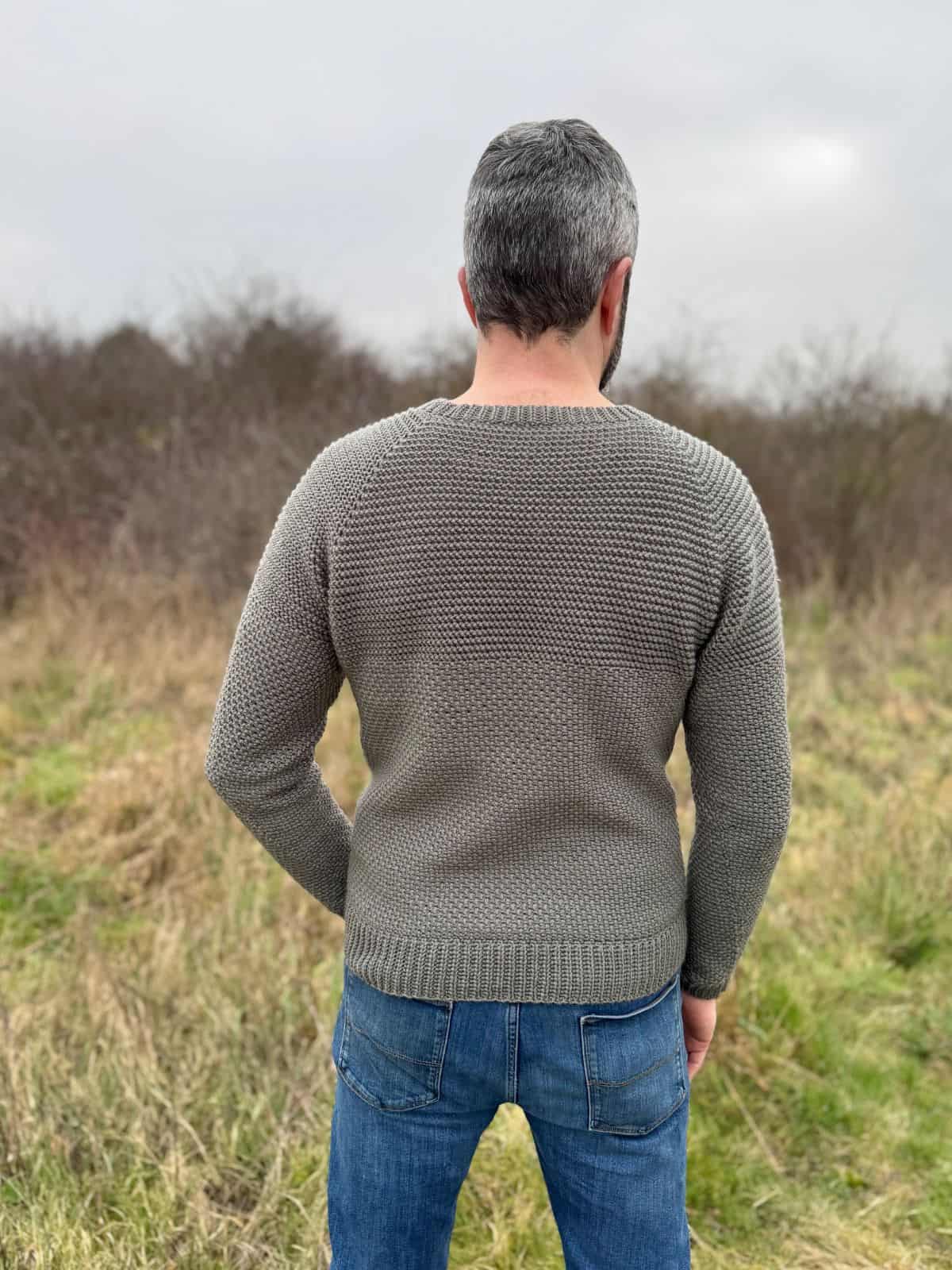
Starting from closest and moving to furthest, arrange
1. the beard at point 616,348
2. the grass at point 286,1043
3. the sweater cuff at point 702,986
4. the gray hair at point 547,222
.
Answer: the gray hair at point 547,222, the beard at point 616,348, the sweater cuff at point 702,986, the grass at point 286,1043

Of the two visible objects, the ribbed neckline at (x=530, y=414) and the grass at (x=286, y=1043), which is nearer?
the ribbed neckline at (x=530, y=414)

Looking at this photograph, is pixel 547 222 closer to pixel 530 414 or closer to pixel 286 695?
pixel 530 414

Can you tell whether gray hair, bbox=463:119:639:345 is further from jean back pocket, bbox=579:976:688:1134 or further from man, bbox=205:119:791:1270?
jean back pocket, bbox=579:976:688:1134

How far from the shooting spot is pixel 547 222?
1101mm

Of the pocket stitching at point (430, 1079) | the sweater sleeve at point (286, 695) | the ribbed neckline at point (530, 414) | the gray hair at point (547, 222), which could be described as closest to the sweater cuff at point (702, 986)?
the pocket stitching at point (430, 1079)

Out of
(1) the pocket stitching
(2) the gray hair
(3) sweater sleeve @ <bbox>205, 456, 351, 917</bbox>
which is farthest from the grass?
(2) the gray hair

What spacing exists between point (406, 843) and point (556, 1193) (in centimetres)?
50

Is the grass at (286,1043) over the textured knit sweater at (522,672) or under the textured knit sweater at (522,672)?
under

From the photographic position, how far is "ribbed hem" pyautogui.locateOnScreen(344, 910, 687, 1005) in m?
1.20

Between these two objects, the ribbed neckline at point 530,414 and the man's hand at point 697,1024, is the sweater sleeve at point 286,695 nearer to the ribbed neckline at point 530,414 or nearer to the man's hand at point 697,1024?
the ribbed neckline at point 530,414

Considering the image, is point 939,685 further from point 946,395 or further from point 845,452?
point 946,395

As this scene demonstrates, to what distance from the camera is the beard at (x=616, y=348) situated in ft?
3.95

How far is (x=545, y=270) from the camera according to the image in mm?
1111

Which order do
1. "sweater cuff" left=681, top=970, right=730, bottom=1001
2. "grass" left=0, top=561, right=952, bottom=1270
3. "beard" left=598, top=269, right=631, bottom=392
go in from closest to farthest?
"beard" left=598, top=269, right=631, bottom=392, "sweater cuff" left=681, top=970, right=730, bottom=1001, "grass" left=0, top=561, right=952, bottom=1270
